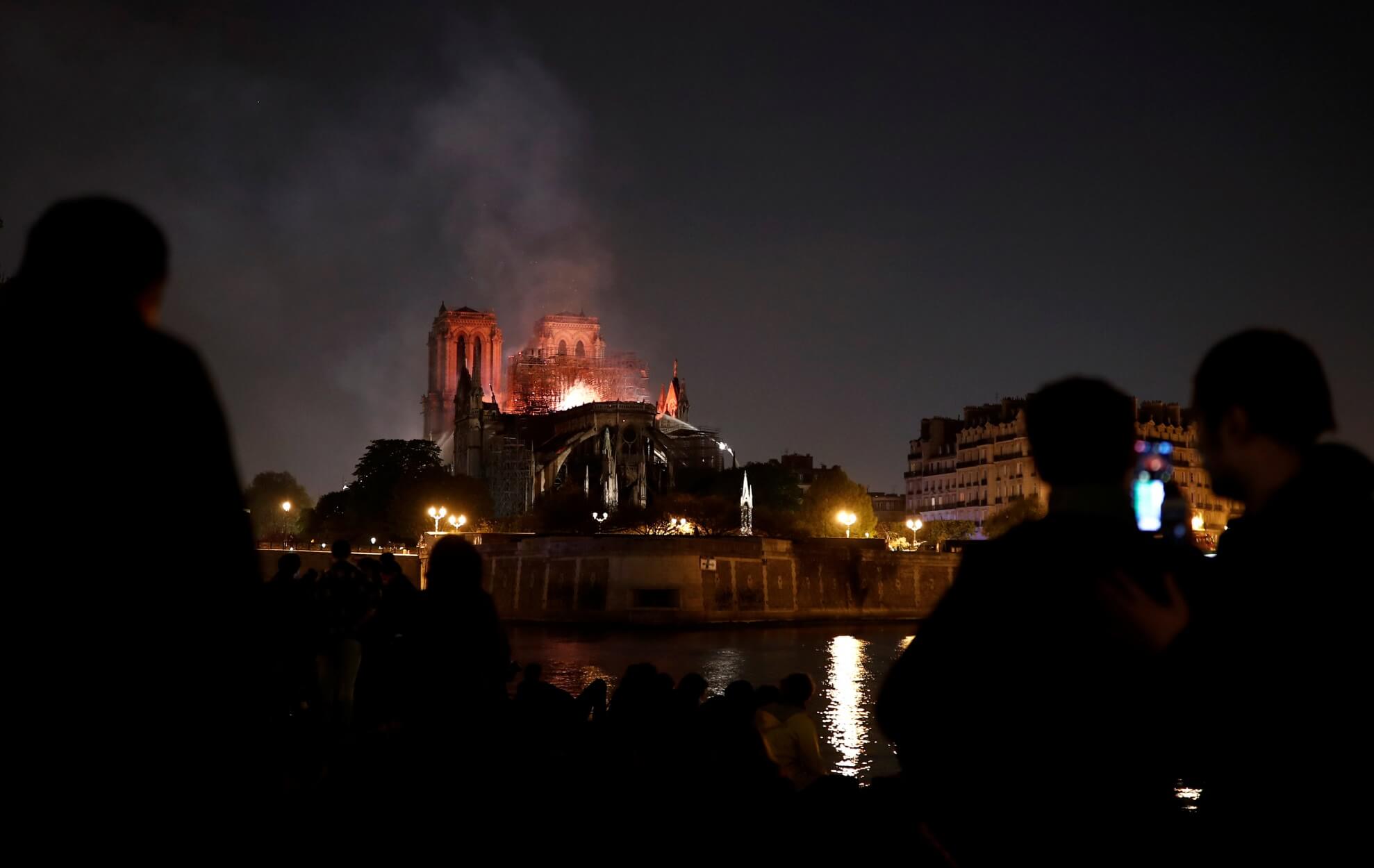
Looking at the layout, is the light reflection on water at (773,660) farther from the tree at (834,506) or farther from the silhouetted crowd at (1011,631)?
the tree at (834,506)

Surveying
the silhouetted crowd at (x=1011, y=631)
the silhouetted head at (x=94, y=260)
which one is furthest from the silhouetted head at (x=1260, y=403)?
the silhouetted head at (x=94, y=260)

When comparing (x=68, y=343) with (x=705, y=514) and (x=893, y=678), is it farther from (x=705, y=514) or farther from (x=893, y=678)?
(x=705, y=514)

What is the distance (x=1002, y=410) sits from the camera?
11181 cm

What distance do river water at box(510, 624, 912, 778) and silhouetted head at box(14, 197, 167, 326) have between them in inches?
749

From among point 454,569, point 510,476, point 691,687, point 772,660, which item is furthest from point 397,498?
point 454,569

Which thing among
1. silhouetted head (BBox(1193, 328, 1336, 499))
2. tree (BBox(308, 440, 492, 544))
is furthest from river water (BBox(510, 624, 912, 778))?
tree (BBox(308, 440, 492, 544))

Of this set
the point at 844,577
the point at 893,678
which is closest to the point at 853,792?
the point at 893,678

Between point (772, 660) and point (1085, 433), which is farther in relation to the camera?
point (772, 660)

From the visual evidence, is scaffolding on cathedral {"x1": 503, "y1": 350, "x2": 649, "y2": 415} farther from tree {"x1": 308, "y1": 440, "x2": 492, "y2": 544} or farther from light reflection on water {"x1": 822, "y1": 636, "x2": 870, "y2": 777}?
light reflection on water {"x1": 822, "y1": 636, "x2": 870, "y2": 777}

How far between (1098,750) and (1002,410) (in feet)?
370

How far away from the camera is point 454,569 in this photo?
19.5 ft

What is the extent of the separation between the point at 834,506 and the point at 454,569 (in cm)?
9822

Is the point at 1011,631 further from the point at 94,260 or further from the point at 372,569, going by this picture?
the point at 372,569

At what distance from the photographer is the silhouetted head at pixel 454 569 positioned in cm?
593
